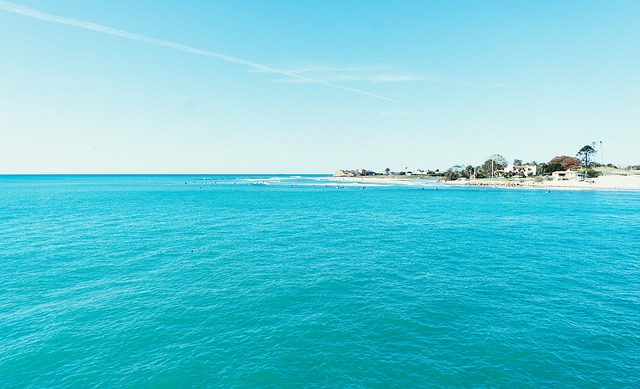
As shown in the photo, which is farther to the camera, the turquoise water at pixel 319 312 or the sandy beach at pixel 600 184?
the sandy beach at pixel 600 184

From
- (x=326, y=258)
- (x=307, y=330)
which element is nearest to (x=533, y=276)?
(x=326, y=258)

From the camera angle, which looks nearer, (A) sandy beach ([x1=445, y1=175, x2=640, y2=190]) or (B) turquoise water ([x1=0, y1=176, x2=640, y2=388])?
(B) turquoise water ([x1=0, y1=176, x2=640, y2=388])

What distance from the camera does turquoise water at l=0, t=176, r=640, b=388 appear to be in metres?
20.4

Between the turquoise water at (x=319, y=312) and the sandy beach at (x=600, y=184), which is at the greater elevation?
the sandy beach at (x=600, y=184)

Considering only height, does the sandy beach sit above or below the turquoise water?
above

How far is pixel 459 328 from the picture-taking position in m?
25.2

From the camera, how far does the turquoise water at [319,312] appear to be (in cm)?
2036

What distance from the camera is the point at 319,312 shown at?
2822 centimetres

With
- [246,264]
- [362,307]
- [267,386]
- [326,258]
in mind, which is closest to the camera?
[267,386]

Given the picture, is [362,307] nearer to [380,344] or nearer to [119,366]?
[380,344]

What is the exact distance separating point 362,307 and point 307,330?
6282 mm

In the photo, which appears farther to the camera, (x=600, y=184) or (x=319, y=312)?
(x=600, y=184)

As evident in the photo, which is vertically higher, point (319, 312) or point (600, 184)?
point (600, 184)

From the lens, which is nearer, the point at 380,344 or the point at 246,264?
the point at 380,344
